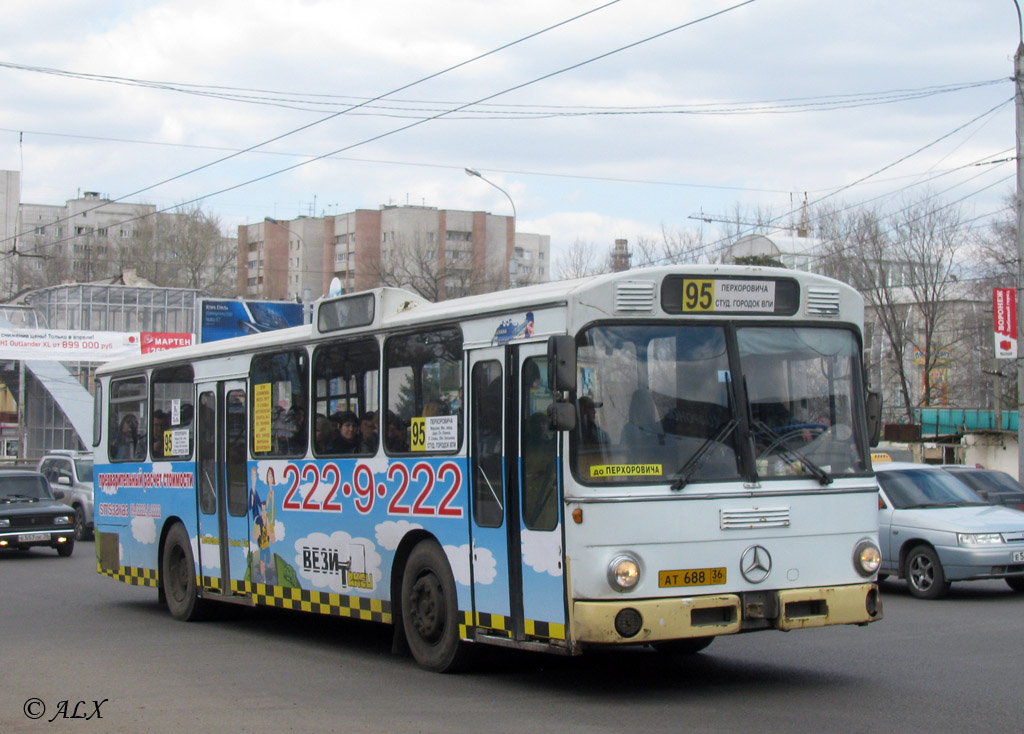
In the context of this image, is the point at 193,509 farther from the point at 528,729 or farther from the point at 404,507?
the point at 528,729

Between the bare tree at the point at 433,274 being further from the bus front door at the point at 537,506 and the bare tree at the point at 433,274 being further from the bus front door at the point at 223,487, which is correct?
the bus front door at the point at 537,506

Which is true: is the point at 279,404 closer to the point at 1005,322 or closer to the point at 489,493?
the point at 489,493

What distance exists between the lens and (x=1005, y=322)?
26.4 meters

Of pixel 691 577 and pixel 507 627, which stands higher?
pixel 691 577

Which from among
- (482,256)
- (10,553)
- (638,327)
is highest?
(482,256)

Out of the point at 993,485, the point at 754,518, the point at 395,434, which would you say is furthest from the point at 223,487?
the point at 993,485

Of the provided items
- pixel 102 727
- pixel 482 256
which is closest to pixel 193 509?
pixel 102 727

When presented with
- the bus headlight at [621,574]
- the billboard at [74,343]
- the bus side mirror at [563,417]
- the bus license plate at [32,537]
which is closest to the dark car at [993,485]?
the bus headlight at [621,574]

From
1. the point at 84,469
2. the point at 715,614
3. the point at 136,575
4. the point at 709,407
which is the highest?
the point at 709,407

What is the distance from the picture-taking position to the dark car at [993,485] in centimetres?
2072

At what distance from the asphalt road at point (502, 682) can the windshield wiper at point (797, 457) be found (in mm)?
1472

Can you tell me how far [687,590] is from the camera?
8.23 meters

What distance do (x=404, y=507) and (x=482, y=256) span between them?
92.5 meters

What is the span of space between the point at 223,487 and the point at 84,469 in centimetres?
1812
